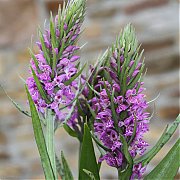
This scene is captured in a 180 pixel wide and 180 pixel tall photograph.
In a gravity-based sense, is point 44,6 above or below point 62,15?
above

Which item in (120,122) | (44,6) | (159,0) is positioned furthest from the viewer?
(44,6)

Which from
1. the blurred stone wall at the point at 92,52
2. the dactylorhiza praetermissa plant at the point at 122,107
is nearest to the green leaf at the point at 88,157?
the dactylorhiza praetermissa plant at the point at 122,107

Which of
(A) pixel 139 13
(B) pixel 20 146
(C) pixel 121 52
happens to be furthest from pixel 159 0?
(C) pixel 121 52

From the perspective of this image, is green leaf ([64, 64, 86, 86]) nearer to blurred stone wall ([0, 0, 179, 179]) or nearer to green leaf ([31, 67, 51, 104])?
green leaf ([31, 67, 51, 104])

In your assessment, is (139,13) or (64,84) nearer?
(64,84)

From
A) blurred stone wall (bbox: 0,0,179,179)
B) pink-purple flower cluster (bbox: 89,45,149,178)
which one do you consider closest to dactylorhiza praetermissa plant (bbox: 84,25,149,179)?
pink-purple flower cluster (bbox: 89,45,149,178)

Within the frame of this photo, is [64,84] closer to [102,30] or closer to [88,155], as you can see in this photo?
[88,155]

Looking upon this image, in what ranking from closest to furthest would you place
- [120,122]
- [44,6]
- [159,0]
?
[120,122] < [159,0] < [44,6]
